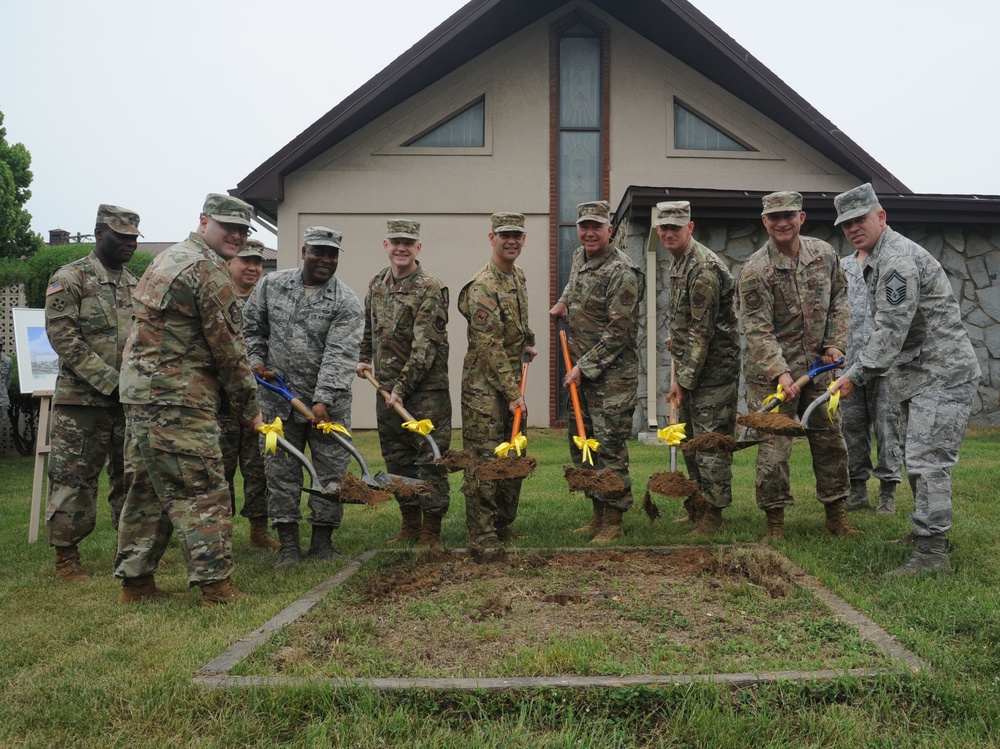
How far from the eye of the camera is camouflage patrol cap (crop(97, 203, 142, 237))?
563cm

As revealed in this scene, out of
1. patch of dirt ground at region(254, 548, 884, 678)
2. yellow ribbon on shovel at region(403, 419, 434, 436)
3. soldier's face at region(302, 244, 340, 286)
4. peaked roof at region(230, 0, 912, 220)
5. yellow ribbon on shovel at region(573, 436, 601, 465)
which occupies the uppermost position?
peaked roof at region(230, 0, 912, 220)

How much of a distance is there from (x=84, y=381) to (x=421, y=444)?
7.74 ft

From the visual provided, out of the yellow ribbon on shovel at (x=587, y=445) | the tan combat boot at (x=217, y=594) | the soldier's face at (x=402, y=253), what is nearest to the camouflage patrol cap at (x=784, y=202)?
the yellow ribbon on shovel at (x=587, y=445)

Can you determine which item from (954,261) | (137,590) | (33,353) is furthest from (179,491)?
(954,261)

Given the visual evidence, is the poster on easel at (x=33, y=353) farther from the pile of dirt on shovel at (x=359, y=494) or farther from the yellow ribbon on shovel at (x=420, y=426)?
the pile of dirt on shovel at (x=359, y=494)

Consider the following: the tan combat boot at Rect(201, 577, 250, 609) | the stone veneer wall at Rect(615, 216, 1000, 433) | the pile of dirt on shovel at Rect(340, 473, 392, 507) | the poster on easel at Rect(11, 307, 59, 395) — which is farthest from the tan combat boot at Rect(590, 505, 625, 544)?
the stone veneer wall at Rect(615, 216, 1000, 433)

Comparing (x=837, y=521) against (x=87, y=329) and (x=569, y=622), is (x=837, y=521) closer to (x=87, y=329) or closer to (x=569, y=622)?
(x=569, y=622)

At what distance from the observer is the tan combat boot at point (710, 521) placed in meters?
6.06

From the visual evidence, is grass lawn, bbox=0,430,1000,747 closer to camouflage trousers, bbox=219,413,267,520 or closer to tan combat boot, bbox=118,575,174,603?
tan combat boot, bbox=118,575,174,603

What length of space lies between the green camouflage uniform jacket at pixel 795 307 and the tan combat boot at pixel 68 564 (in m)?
4.78

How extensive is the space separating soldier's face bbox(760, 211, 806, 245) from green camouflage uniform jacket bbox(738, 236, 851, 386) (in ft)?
0.40

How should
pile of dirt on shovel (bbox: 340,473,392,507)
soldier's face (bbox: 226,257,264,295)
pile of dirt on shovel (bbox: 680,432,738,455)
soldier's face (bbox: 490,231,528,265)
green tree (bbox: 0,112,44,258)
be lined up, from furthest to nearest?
green tree (bbox: 0,112,44,258) < soldier's face (bbox: 226,257,264,295) < soldier's face (bbox: 490,231,528,265) < pile of dirt on shovel (bbox: 680,432,738,455) < pile of dirt on shovel (bbox: 340,473,392,507)

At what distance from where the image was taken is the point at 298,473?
5723 millimetres

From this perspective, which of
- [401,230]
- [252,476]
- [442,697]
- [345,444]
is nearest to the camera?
[442,697]
